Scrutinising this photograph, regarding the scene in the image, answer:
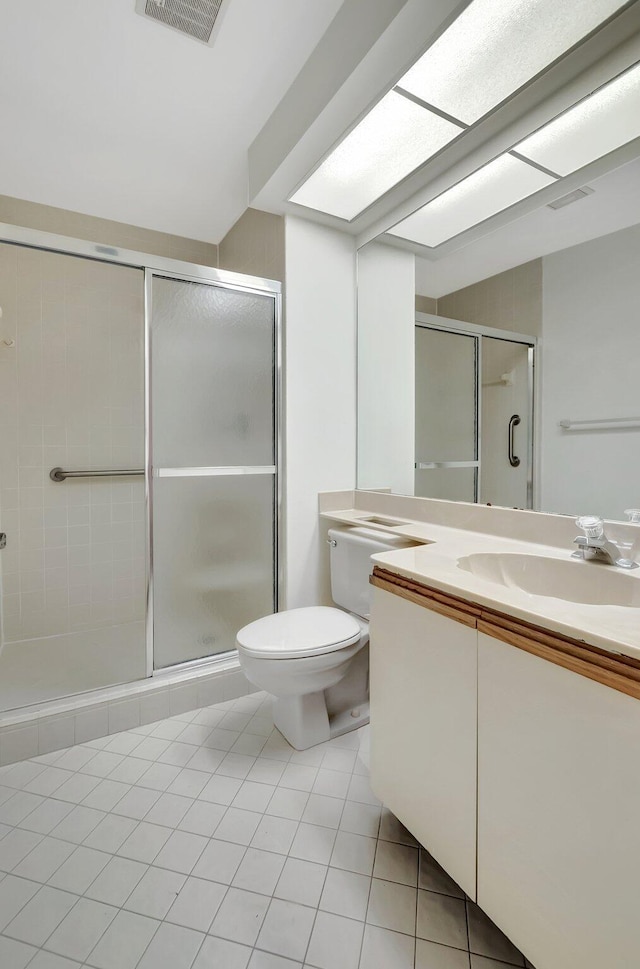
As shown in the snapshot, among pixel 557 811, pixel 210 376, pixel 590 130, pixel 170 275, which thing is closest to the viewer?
pixel 557 811

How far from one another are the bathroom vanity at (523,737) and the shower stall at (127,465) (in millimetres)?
975

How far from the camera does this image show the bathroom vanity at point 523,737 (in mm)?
634

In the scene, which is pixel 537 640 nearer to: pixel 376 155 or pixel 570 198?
pixel 570 198

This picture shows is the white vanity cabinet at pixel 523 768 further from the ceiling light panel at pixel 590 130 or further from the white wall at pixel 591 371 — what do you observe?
the ceiling light panel at pixel 590 130

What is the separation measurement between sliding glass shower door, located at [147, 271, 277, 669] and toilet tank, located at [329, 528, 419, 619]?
12.3 inches

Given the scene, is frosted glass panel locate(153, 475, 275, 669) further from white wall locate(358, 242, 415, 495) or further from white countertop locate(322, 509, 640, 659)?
white countertop locate(322, 509, 640, 659)

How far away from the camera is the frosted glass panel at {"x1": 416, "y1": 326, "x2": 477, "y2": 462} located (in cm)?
168

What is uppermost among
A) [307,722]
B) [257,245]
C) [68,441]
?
[257,245]

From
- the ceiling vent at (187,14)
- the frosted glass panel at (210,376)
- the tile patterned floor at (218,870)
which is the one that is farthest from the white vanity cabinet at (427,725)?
the ceiling vent at (187,14)

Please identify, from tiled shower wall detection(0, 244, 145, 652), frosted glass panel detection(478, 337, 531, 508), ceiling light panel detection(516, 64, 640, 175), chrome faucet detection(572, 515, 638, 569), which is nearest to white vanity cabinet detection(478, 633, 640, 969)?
chrome faucet detection(572, 515, 638, 569)

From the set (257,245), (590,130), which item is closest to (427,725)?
(590,130)

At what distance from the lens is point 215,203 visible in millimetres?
2277

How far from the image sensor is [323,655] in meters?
1.42

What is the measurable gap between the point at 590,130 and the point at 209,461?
5.42ft
